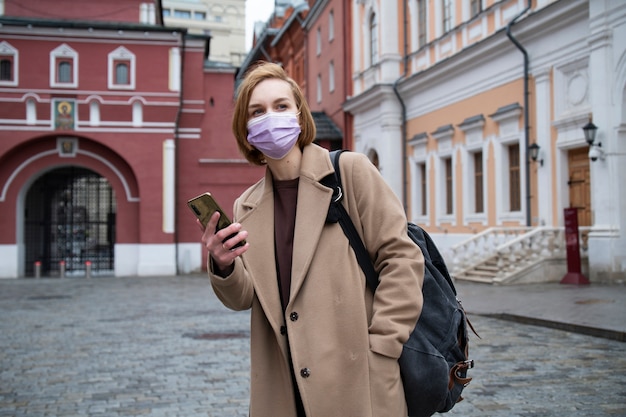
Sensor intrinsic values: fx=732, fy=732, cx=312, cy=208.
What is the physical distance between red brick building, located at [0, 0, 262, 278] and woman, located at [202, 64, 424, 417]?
2482 cm

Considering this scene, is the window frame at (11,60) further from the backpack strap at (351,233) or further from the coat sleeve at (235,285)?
the backpack strap at (351,233)

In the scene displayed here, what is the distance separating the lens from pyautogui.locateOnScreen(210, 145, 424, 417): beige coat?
7.83ft

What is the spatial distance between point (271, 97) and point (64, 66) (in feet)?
86.9

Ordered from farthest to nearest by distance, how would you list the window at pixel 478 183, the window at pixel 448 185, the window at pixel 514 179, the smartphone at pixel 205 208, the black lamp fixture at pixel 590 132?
the window at pixel 448 185
the window at pixel 478 183
the window at pixel 514 179
the black lamp fixture at pixel 590 132
the smartphone at pixel 205 208

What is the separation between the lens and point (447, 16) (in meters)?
24.3

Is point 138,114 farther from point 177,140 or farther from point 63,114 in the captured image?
Answer: point 63,114

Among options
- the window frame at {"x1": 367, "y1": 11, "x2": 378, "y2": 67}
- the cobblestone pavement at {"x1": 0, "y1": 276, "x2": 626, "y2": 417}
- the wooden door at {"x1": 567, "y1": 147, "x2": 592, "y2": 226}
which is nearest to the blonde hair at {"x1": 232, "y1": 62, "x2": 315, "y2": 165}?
the cobblestone pavement at {"x1": 0, "y1": 276, "x2": 626, "y2": 417}

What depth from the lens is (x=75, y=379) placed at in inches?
297

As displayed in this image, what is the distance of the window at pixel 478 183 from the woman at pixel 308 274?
67.9 feet

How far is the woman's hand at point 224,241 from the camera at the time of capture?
2.35 metres

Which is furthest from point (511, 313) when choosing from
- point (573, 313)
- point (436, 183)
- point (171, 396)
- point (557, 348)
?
point (436, 183)

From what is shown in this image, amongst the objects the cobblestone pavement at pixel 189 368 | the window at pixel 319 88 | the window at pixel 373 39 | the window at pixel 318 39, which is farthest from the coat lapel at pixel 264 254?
the window at pixel 318 39

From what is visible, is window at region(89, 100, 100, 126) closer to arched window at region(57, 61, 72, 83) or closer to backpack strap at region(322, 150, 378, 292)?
arched window at region(57, 61, 72, 83)

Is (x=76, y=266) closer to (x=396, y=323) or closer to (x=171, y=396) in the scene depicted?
(x=171, y=396)
